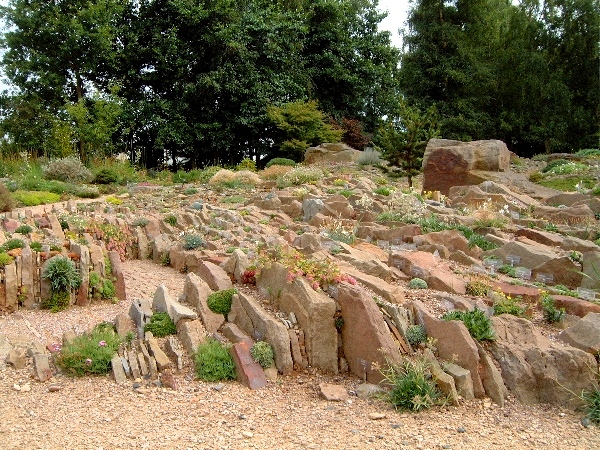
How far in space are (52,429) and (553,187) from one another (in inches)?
592

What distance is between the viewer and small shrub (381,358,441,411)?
4336 mm

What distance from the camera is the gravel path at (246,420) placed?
3965mm

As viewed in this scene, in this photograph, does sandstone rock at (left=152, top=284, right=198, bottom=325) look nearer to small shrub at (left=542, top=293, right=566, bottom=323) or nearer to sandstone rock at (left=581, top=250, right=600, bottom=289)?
small shrub at (left=542, top=293, right=566, bottom=323)

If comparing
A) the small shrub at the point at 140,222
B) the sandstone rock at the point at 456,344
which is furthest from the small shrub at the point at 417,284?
the small shrub at the point at 140,222

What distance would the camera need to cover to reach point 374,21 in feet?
91.4

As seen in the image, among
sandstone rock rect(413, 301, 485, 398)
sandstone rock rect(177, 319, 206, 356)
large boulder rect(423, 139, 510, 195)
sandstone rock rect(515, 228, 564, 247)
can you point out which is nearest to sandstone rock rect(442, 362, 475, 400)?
sandstone rock rect(413, 301, 485, 398)

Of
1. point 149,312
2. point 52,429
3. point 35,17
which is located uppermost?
point 35,17

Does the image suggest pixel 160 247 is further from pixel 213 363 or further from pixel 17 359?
pixel 213 363

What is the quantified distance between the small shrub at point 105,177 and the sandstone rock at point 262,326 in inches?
445

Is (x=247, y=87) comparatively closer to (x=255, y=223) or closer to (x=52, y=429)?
(x=255, y=223)

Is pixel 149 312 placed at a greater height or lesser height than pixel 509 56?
lesser

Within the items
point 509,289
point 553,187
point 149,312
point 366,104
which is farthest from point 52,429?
point 366,104

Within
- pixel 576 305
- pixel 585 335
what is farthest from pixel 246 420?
pixel 576 305

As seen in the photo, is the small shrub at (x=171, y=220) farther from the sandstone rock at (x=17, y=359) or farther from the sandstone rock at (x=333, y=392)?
the sandstone rock at (x=333, y=392)
